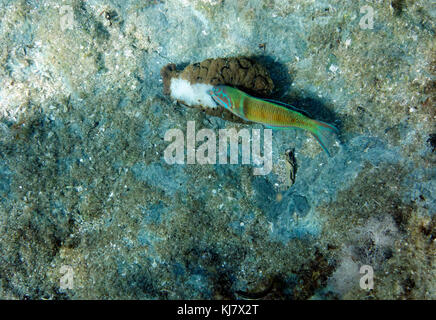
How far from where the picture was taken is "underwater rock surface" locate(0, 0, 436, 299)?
3.71 meters

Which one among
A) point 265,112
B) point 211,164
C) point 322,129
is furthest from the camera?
point 211,164

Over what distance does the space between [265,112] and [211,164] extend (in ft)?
4.09

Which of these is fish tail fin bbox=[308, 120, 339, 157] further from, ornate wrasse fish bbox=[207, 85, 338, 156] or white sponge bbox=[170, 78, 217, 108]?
white sponge bbox=[170, 78, 217, 108]

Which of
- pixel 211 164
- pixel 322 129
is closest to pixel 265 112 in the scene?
pixel 322 129

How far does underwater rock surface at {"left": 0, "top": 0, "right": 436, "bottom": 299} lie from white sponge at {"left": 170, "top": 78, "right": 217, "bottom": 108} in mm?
161

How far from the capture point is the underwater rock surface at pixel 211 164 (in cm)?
371

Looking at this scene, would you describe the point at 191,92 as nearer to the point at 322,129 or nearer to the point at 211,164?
the point at 211,164

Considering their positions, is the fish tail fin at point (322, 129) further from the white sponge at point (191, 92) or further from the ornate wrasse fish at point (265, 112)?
→ the white sponge at point (191, 92)

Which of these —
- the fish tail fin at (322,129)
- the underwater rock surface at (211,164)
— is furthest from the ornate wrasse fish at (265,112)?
the underwater rock surface at (211,164)

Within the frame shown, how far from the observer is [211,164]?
4.25 m

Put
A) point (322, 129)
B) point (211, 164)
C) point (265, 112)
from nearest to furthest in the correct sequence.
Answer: point (322, 129)
point (265, 112)
point (211, 164)
